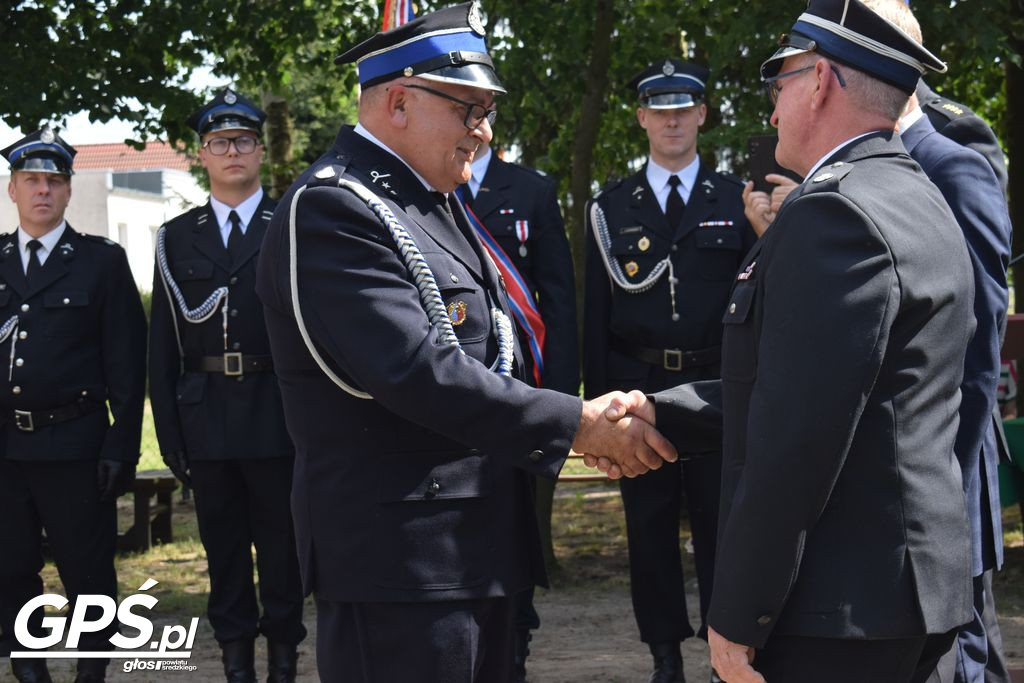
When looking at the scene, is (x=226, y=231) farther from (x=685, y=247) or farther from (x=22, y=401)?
(x=685, y=247)

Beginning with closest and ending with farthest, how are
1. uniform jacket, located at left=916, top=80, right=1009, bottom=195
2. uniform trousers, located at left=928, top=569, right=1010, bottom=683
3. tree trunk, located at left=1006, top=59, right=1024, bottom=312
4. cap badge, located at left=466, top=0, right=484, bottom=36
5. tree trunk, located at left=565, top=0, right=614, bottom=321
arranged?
cap badge, located at left=466, top=0, right=484, bottom=36 → uniform trousers, located at left=928, top=569, right=1010, bottom=683 → uniform jacket, located at left=916, top=80, right=1009, bottom=195 → tree trunk, located at left=565, top=0, right=614, bottom=321 → tree trunk, located at left=1006, top=59, right=1024, bottom=312

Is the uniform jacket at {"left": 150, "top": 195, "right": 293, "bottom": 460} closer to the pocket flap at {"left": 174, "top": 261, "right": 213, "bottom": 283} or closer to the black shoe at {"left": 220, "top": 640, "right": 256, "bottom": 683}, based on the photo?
the pocket flap at {"left": 174, "top": 261, "right": 213, "bottom": 283}

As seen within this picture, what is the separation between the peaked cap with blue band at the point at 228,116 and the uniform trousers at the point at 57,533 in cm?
147

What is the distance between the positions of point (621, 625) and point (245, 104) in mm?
2991

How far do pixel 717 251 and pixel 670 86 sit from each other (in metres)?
0.74

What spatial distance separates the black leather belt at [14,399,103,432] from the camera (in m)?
5.17

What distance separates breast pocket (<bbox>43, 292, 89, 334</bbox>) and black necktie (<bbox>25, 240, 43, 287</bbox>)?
10 centimetres

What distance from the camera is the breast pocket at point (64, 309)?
208 inches

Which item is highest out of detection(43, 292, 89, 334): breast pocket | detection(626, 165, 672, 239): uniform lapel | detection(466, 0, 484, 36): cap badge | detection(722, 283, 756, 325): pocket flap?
detection(466, 0, 484, 36): cap badge

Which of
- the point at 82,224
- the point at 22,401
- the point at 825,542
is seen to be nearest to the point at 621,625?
the point at 22,401

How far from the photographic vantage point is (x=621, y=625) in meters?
6.22

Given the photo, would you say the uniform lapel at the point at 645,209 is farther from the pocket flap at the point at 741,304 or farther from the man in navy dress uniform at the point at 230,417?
the pocket flap at the point at 741,304

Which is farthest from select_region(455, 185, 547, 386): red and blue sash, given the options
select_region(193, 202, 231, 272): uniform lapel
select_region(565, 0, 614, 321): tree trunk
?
select_region(565, 0, 614, 321): tree trunk

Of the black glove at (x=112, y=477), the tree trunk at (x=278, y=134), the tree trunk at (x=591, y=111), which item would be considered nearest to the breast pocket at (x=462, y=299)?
the black glove at (x=112, y=477)
